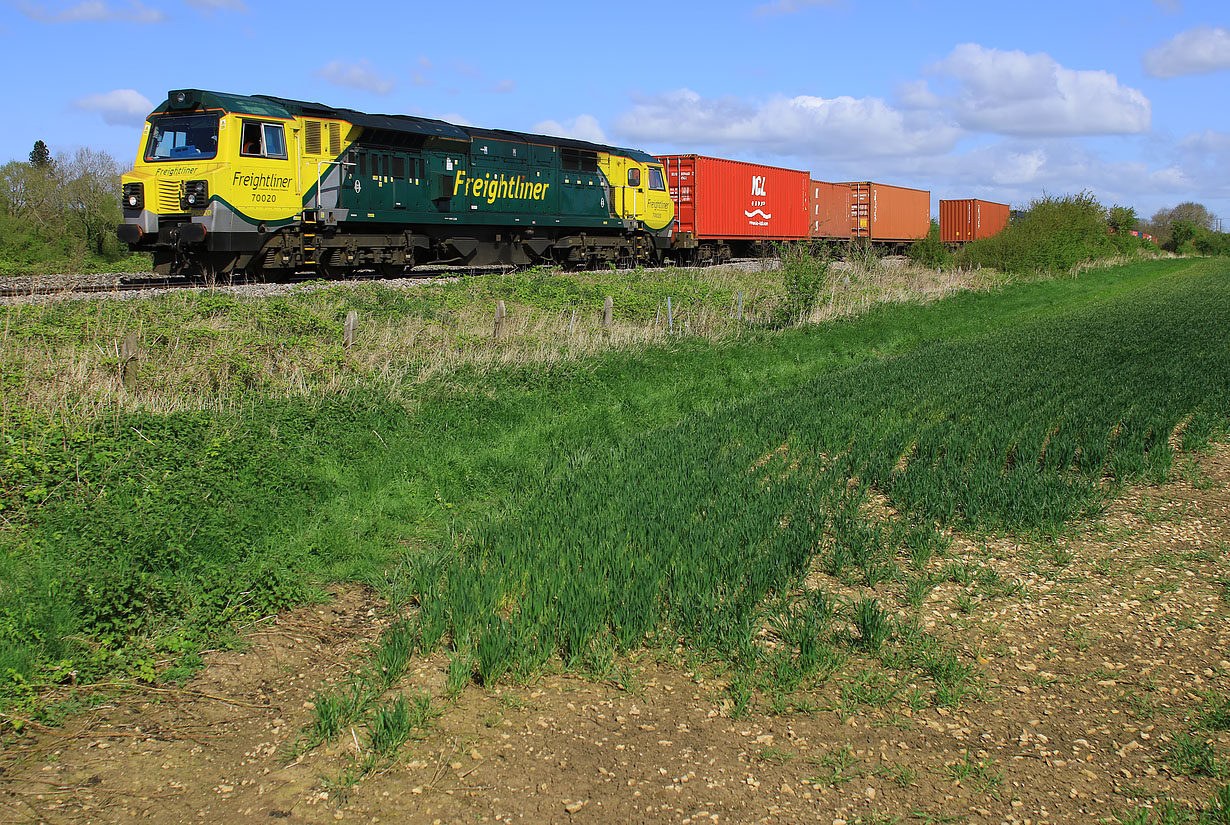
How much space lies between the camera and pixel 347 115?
64.0ft

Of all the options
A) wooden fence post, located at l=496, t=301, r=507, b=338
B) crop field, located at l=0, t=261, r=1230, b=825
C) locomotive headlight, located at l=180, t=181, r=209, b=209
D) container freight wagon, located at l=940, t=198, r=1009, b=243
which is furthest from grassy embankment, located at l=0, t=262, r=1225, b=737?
container freight wagon, located at l=940, t=198, r=1009, b=243

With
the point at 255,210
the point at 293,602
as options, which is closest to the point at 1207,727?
the point at 293,602

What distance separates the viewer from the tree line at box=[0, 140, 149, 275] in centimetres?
3197

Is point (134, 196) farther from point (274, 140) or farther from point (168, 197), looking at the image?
point (274, 140)

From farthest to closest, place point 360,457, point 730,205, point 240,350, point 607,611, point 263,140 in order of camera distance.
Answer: point 730,205
point 263,140
point 240,350
point 360,457
point 607,611

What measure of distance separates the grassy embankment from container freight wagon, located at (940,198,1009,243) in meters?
37.3

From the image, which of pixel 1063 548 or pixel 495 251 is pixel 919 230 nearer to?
pixel 495 251

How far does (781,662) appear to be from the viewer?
472 centimetres

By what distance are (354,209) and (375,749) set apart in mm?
17426

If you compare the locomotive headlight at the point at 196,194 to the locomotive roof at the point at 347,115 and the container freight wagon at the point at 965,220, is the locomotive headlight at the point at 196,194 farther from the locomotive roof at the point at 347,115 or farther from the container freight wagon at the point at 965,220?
the container freight wagon at the point at 965,220

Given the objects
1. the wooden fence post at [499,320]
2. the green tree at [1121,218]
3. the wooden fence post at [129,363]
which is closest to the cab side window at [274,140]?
the wooden fence post at [499,320]

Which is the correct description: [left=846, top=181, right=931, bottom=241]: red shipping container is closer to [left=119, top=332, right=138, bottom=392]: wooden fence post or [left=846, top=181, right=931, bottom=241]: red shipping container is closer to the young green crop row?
the young green crop row

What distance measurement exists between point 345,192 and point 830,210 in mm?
26987

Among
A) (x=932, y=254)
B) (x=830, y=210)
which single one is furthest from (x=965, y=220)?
(x=932, y=254)
